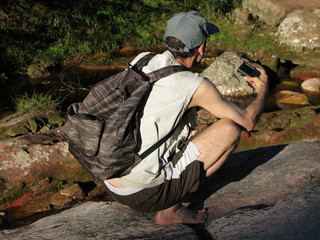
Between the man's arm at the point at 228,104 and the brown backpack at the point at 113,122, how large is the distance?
19cm

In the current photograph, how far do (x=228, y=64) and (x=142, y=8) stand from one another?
4412 millimetres

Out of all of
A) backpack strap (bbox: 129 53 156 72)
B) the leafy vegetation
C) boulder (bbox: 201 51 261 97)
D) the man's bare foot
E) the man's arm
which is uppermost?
backpack strap (bbox: 129 53 156 72)

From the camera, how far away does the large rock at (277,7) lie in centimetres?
1030

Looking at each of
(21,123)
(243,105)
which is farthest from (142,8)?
(21,123)

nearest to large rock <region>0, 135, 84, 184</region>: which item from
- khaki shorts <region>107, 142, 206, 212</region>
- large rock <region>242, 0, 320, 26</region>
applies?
khaki shorts <region>107, 142, 206, 212</region>

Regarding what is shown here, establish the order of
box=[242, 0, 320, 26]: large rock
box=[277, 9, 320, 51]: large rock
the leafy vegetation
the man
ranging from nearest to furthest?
the man < the leafy vegetation < box=[277, 9, 320, 51]: large rock < box=[242, 0, 320, 26]: large rock

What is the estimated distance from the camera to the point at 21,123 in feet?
17.7

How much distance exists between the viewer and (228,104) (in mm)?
2459

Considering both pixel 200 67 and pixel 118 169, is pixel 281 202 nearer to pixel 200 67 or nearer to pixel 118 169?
pixel 118 169

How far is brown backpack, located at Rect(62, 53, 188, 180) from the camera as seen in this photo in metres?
2.22

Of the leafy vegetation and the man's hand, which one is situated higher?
the man's hand

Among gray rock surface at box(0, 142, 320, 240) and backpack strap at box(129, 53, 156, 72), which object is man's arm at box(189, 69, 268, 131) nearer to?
backpack strap at box(129, 53, 156, 72)

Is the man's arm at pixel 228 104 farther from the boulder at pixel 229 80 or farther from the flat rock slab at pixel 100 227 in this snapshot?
the boulder at pixel 229 80

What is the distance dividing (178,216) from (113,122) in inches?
33.4
